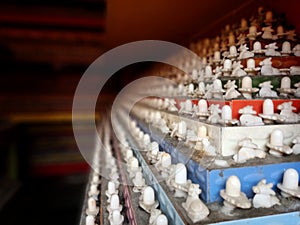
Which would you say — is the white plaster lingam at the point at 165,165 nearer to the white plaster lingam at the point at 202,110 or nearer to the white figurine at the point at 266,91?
the white plaster lingam at the point at 202,110

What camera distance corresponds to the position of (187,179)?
88cm

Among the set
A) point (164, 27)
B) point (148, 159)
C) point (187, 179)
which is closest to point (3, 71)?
point (164, 27)

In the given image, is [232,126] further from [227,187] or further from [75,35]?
[75,35]

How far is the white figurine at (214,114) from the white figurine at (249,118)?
8 centimetres

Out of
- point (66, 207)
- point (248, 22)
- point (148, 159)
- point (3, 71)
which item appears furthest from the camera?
point (3, 71)

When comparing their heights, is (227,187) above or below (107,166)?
above

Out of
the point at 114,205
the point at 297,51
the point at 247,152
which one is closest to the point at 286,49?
the point at 297,51

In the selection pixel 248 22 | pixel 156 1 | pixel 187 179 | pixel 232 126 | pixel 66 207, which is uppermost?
pixel 156 1

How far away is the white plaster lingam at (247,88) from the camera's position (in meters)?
0.93

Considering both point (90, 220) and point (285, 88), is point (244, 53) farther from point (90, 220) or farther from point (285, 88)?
point (90, 220)

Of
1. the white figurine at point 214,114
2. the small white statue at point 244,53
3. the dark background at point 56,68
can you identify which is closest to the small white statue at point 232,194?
the white figurine at point 214,114

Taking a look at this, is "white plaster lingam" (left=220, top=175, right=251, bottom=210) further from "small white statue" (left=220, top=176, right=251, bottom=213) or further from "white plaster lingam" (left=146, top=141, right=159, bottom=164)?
"white plaster lingam" (left=146, top=141, right=159, bottom=164)

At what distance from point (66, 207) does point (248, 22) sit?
13.2 feet

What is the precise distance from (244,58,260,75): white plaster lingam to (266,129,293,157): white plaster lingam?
0.29 m
